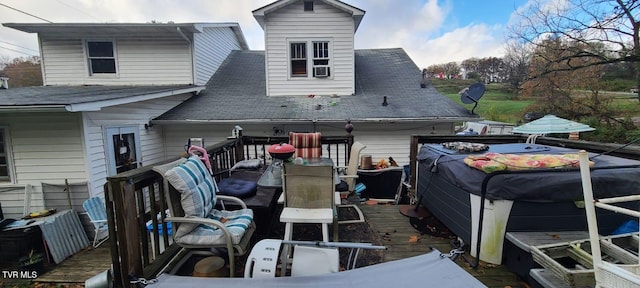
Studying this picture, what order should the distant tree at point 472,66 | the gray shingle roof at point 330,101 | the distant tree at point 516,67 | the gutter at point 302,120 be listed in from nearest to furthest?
the gutter at point 302,120, the gray shingle roof at point 330,101, the distant tree at point 516,67, the distant tree at point 472,66

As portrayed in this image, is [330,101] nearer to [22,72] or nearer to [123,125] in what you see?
[123,125]

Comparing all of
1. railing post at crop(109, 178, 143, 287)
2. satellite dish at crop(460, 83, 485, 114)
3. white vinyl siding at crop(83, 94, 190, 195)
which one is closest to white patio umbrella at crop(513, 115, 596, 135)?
satellite dish at crop(460, 83, 485, 114)

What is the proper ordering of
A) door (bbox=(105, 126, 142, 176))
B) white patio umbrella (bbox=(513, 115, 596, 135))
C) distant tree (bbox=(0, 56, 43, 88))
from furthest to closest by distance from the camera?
distant tree (bbox=(0, 56, 43, 88))
door (bbox=(105, 126, 142, 176))
white patio umbrella (bbox=(513, 115, 596, 135))

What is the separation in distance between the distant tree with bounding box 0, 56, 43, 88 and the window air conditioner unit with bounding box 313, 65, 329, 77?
16.2 meters

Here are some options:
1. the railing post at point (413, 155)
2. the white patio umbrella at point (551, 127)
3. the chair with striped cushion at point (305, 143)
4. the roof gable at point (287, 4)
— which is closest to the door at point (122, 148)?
the chair with striped cushion at point (305, 143)

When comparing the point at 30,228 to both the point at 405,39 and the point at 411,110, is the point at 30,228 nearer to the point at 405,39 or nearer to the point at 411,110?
the point at 411,110

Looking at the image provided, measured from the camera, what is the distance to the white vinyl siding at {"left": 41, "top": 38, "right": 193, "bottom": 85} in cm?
773

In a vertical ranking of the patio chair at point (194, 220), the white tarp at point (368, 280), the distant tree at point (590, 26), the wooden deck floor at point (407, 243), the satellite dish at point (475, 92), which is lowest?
the wooden deck floor at point (407, 243)

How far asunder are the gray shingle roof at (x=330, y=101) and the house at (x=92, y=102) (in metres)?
0.60

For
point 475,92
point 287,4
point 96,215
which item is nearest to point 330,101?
point 287,4

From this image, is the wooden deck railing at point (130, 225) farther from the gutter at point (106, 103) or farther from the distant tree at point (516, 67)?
the distant tree at point (516, 67)

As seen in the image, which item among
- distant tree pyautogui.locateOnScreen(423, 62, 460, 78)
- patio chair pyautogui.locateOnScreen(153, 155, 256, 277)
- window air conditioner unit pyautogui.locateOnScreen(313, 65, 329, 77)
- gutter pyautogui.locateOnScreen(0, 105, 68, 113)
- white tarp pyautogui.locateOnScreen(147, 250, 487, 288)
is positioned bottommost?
white tarp pyautogui.locateOnScreen(147, 250, 487, 288)

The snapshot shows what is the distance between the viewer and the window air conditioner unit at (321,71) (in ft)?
27.0

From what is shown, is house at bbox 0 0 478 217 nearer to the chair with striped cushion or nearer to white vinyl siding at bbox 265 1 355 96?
white vinyl siding at bbox 265 1 355 96
